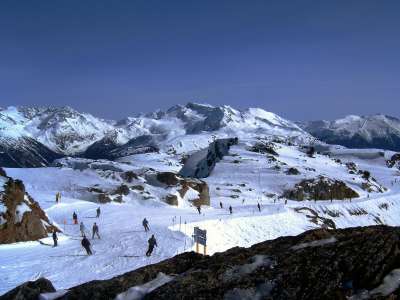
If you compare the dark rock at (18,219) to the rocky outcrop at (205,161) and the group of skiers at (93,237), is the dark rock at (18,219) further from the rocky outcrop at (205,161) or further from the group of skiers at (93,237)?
the rocky outcrop at (205,161)

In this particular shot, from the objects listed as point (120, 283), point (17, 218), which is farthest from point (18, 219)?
point (120, 283)

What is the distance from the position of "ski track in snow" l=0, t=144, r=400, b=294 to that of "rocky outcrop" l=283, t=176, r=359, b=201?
2932 millimetres

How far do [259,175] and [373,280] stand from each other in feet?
341

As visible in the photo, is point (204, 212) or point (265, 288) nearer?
point (265, 288)

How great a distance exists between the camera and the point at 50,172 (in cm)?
8688

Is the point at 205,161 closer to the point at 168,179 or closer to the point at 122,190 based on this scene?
the point at 168,179

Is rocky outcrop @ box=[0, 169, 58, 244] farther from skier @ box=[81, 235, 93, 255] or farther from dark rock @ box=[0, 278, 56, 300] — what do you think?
dark rock @ box=[0, 278, 56, 300]

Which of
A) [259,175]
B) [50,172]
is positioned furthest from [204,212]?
[259,175]

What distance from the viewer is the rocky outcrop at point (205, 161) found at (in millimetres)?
128375

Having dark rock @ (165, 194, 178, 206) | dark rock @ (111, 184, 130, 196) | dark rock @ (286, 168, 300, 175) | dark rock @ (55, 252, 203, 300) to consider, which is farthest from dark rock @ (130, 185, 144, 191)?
dark rock @ (55, 252, 203, 300)

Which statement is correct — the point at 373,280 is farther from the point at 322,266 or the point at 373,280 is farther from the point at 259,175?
the point at 259,175

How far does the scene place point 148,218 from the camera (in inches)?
2160

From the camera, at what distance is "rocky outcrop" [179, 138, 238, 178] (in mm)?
128375

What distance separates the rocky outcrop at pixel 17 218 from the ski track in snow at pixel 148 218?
94 cm
